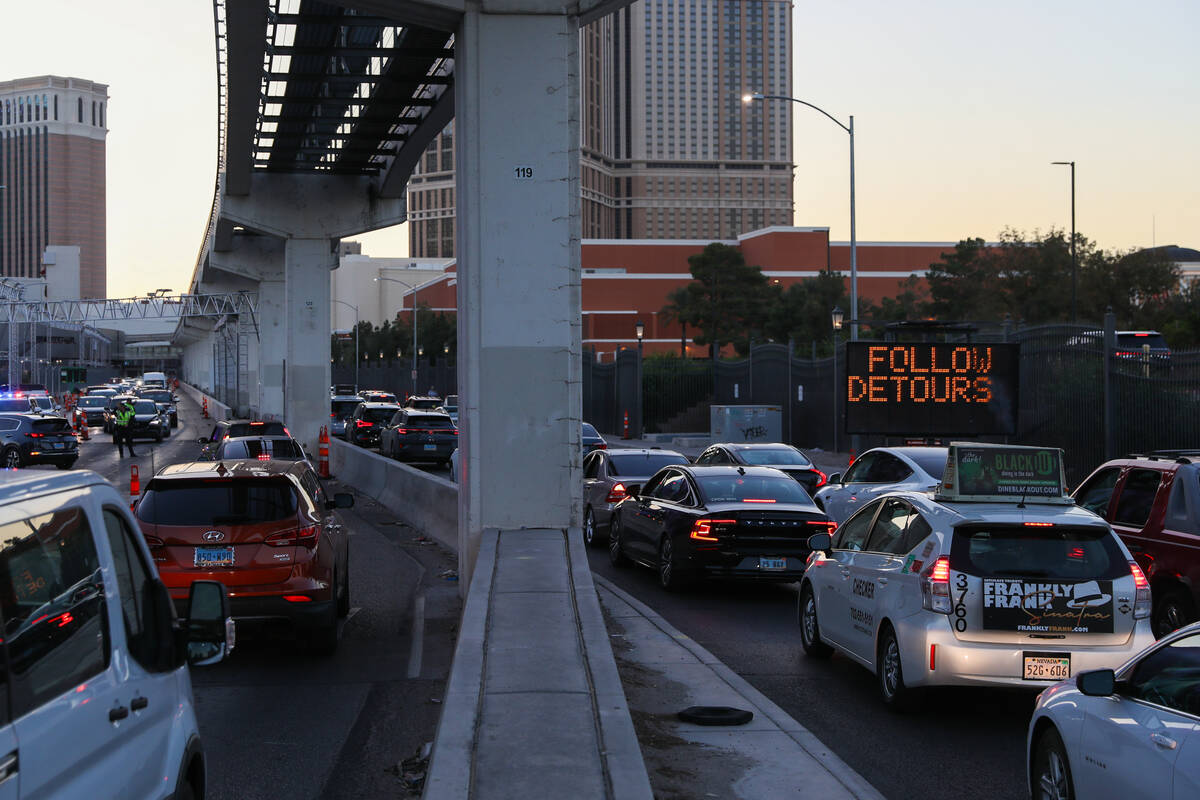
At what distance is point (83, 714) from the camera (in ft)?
12.4

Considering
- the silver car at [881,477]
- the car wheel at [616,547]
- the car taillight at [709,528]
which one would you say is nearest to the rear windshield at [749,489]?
the car taillight at [709,528]

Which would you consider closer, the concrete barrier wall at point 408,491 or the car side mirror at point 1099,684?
the car side mirror at point 1099,684

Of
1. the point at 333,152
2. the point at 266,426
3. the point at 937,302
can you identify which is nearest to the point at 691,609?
the point at 266,426

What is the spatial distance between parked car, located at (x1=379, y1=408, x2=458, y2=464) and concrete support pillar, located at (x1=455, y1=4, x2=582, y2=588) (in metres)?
23.2

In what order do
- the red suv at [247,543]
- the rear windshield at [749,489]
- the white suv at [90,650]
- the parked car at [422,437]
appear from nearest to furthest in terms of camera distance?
the white suv at [90,650]
the red suv at [247,543]
the rear windshield at [749,489]
the parked car at [422,437]

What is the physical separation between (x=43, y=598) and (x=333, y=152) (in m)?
33.4

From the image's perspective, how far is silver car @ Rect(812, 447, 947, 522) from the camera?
57.9 feet

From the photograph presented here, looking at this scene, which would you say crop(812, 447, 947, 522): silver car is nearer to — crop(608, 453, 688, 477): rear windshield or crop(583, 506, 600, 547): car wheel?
crop(608, 453, 688, 477): rear windshield

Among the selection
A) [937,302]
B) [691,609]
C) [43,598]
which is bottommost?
[691,609]

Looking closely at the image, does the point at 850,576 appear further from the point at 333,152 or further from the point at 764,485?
the point at 333,152

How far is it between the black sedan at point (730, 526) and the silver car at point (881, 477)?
2080mm

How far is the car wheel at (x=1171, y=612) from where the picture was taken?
35.0 ft

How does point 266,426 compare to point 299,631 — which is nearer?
point 299,631

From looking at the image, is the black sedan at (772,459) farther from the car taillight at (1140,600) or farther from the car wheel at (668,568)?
the car taillight at (1140,600)
